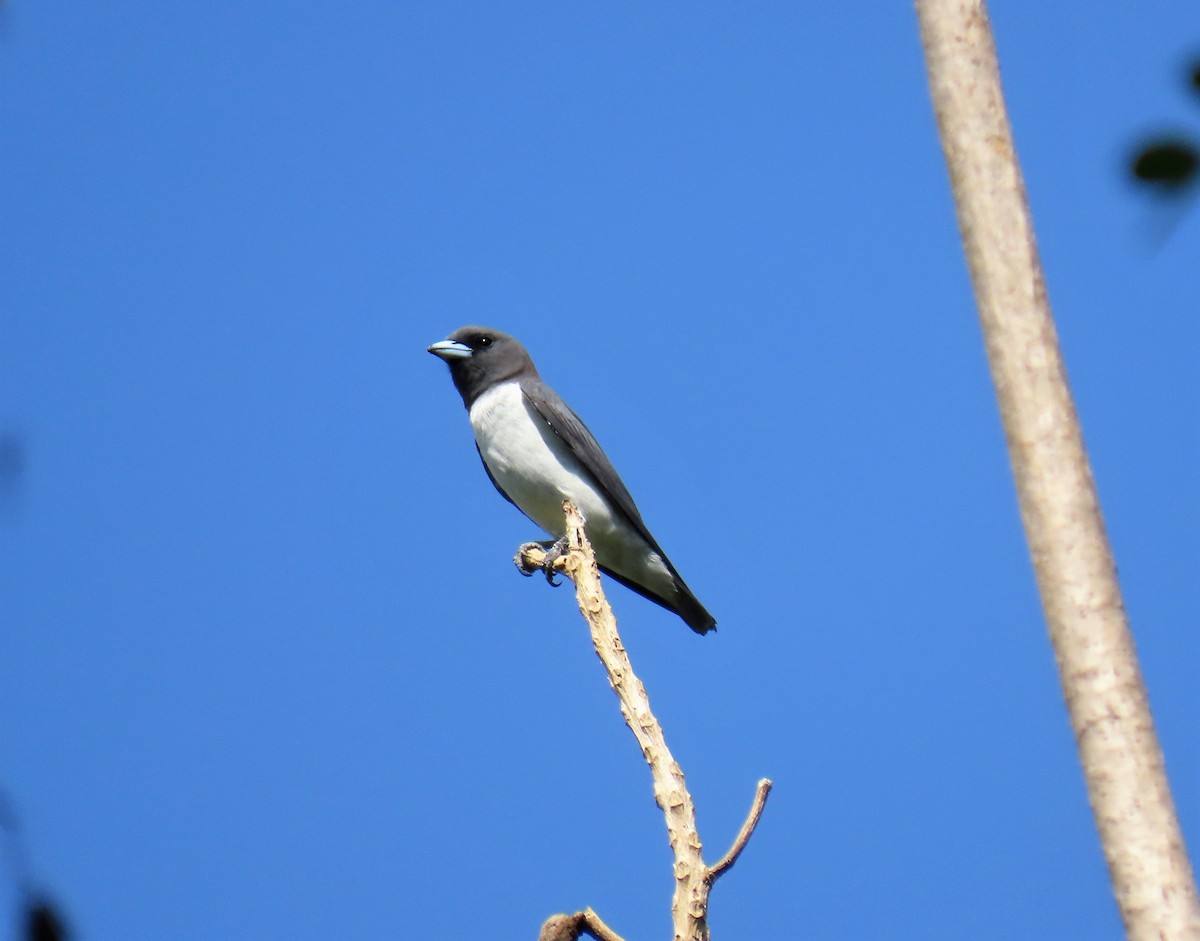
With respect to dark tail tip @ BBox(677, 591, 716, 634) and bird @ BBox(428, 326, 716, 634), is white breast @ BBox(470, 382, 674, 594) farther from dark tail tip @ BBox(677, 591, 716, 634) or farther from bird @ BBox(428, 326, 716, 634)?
dark tail tip @ BBox(677, 591, 716, 634)

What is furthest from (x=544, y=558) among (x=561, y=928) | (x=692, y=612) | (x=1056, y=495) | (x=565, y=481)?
(x=1056, y=495)

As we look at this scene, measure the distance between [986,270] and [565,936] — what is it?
271 centimetres

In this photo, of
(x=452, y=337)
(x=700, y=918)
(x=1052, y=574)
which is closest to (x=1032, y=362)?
(x=1052, y=574)

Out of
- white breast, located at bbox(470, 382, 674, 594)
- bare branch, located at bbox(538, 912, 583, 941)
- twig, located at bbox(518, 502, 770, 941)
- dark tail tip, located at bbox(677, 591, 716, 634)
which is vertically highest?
white breast, located at bbox(470, 382, 674, 594)

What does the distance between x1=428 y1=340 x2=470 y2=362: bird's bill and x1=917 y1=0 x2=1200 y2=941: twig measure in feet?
22.0

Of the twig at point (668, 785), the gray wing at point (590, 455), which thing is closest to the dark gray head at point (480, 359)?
the gray wing at point (590, 455)

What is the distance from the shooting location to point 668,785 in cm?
427

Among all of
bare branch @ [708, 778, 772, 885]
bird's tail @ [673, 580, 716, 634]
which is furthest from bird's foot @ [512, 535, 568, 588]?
bare branch @ [708, 778, 772, 885]

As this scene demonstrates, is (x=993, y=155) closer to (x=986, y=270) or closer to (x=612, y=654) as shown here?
(x=986, y=270)

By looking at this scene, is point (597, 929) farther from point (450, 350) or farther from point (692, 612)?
point (450, 350)

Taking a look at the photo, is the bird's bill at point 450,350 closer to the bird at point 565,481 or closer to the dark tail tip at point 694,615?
the bird at point 565,481

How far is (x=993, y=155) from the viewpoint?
1879 millimetres

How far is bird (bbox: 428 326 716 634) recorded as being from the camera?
7812mm

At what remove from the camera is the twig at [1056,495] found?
1.56 metres
